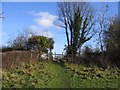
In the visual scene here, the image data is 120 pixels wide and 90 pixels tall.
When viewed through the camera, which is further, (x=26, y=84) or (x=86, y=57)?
(x=86, y=57)

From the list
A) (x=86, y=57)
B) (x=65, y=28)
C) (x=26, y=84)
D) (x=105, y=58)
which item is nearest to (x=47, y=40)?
(x=65, y=28)

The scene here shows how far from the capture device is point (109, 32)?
121 ft

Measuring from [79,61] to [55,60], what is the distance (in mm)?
5081

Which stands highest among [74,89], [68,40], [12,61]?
[68,40]

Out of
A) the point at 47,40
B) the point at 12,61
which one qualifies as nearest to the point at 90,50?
the point at 47,40

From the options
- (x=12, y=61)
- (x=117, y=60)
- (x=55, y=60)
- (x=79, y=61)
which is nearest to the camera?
(x=12, y=61)

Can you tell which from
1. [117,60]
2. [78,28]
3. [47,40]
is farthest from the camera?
[47,40]

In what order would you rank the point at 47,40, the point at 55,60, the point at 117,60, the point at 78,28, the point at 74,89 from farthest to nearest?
the point at 47,40, the point at 78,28, the point at 55,60, the point at 117,60, the point at 74,89

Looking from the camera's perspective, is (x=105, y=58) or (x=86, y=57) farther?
(x=86, y=57)

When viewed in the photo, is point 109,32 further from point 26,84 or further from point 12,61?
point 26,84

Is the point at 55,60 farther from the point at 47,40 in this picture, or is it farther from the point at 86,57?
the point at 47,40

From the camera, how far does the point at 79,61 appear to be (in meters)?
35.3

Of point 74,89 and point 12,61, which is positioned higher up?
point 12,61

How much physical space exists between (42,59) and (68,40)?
32.2ft
